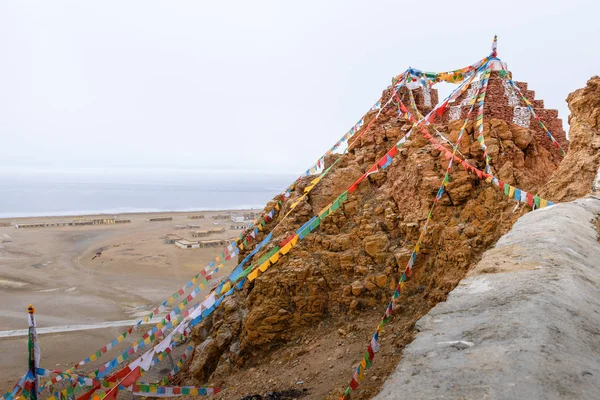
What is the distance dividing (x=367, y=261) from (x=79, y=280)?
18.8m

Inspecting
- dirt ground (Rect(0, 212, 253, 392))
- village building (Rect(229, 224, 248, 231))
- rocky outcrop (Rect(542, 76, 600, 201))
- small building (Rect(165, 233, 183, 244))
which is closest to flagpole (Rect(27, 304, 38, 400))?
dirt ground (Rect(0, 212, 253, 392))

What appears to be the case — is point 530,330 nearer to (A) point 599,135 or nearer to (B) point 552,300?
(B) point 552,300

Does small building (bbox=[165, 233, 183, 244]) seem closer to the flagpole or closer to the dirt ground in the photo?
the dirt ground

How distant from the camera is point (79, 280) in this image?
2098 centimetres

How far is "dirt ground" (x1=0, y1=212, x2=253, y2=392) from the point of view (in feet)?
40.6

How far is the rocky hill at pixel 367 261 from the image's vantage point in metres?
6.60

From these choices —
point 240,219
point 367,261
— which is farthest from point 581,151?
point 240,219

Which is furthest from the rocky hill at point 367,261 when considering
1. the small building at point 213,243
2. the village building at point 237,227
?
the village building at point 237,227

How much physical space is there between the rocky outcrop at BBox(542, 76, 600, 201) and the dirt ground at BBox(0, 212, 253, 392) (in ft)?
40.1

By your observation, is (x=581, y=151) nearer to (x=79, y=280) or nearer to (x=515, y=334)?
(x=515, y=334)

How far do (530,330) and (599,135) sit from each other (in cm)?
616

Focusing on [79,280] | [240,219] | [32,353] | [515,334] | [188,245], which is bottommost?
[79,280]

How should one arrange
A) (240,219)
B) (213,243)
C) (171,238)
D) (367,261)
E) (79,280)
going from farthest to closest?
(240,219), (171,238), (213,243), (79,280), (367,261)

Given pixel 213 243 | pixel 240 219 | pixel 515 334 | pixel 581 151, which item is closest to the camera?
pixel 515 334
